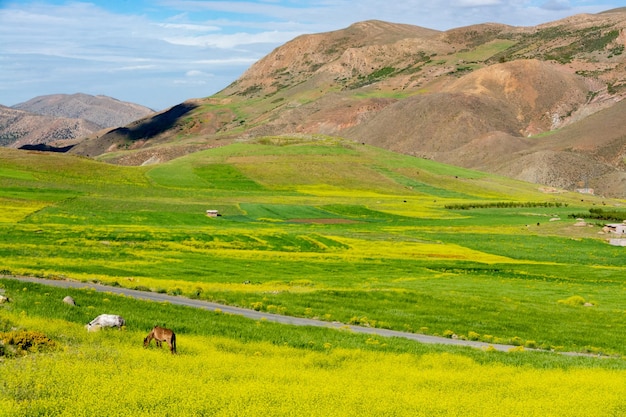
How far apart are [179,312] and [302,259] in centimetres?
3815

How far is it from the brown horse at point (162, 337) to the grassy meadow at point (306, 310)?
1.43 ft

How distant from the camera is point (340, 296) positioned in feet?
154

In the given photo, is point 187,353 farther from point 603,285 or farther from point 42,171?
point 42,171

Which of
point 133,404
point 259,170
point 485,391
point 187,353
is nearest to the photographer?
point 133,404

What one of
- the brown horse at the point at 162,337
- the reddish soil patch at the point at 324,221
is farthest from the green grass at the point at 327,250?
the brown horse at the point at 162,337

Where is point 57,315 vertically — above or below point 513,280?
above

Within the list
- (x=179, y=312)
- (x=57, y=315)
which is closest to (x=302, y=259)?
(x=179, y=312)

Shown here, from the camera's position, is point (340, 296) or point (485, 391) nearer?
point (485, 391)

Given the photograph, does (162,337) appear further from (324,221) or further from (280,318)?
(324,221)

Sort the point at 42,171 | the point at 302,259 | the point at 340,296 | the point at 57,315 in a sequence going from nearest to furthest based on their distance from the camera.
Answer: the point at 57,315
the point at 340,296
the point at 302,259
the point at 42,171

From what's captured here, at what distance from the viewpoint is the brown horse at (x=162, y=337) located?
79.7ft

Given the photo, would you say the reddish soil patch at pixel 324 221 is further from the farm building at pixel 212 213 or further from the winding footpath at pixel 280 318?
the winding footpath at pixel 280 318

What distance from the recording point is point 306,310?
4066cm

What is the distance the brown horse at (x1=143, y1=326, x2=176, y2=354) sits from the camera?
24297 mm
